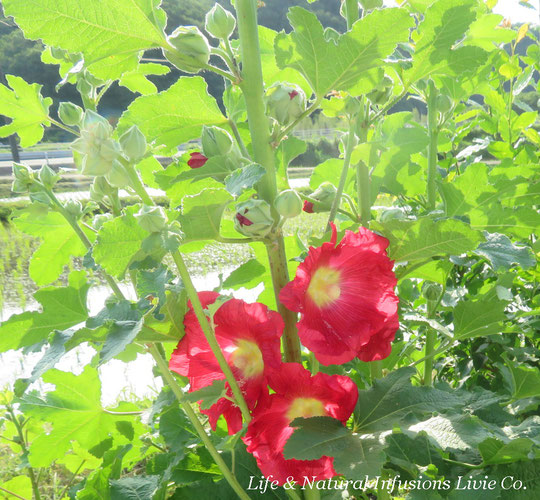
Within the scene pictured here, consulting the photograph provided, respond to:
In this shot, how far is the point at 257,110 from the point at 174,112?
80 mm

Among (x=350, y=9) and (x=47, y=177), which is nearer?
(x=350, y=9)

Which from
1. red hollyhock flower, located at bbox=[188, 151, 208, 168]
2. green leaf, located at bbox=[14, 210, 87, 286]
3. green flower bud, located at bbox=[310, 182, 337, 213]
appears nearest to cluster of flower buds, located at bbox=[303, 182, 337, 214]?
green flower bud, located at bbox=[310, 182, 337, 213]

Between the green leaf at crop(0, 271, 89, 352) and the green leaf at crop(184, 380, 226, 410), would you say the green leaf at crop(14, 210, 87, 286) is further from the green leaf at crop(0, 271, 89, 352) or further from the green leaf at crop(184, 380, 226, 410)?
the green leaf at crop(184, 380, 226, 410)

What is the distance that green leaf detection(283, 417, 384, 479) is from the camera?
312 mm

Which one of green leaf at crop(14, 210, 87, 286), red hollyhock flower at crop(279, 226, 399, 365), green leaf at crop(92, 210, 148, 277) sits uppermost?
green leaf at crop(92, 210, 148, 277)

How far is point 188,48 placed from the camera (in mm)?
345

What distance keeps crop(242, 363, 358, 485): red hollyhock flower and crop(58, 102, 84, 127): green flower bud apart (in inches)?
13.7

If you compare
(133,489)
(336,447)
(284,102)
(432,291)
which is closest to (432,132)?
(432,291)

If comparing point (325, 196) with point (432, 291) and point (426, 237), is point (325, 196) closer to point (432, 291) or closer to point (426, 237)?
point (426, 237)

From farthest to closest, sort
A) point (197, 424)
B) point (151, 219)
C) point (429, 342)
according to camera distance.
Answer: point (429, 342) → point (197, 424) → point (151, 219)

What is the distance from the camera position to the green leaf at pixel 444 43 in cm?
37

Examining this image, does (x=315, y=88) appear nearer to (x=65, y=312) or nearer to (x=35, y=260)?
(x=65, y=312)

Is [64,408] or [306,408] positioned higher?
[306,408]

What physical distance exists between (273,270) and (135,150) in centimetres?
14
